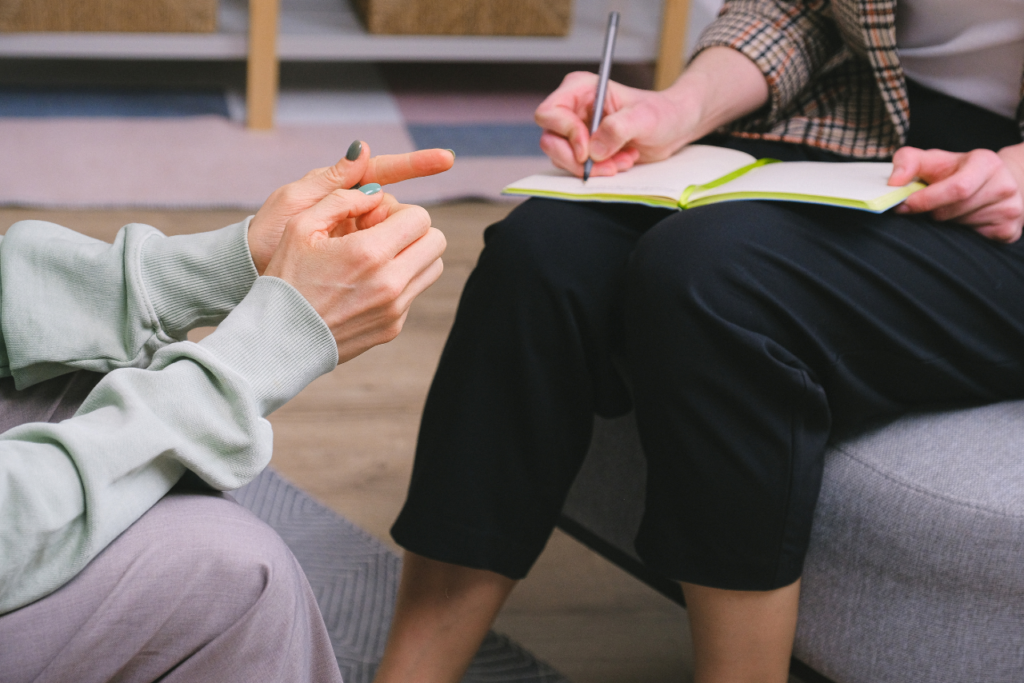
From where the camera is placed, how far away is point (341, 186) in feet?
2.27

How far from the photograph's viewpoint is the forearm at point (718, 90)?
961 mm

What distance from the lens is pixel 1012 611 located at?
2.32 feet

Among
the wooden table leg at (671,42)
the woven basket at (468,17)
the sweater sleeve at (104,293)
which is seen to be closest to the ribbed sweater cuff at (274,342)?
the sweater sleeve at (104,293)

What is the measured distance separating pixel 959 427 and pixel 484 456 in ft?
1.19

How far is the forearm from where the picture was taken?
37.9 inches

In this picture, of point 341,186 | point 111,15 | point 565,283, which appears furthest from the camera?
point 111,15

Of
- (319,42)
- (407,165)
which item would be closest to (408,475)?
(407,165)

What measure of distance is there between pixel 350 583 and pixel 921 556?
0.59 meters

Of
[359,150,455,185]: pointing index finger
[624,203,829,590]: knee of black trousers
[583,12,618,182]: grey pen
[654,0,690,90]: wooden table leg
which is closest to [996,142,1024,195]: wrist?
[624,203,829,590]: knee of black trousers

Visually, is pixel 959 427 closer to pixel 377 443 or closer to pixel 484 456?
pixel 484 456

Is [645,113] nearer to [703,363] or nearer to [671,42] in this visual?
[703,363]

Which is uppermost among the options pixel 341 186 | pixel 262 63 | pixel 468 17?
pixel 341 186

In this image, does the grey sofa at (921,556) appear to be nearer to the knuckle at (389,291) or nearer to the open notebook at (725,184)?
the open notebook at (725,184)

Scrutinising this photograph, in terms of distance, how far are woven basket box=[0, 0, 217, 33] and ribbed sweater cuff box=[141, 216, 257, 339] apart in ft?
5.43
